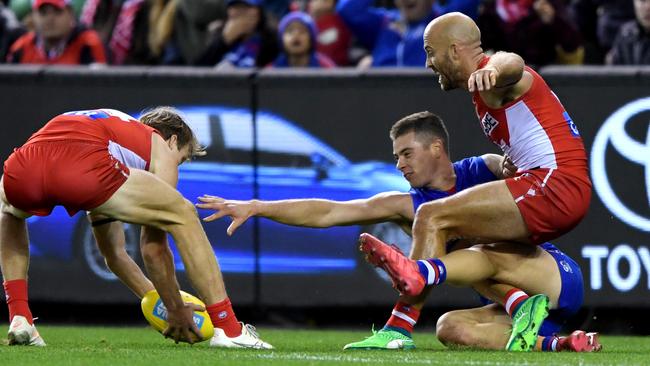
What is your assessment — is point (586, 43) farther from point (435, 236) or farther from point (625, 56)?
point (435, 236)

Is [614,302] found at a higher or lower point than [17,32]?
lower

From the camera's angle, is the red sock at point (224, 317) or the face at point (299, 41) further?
the face at point (299, 41)

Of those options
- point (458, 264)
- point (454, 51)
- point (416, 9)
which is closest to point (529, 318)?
point (458, 264)

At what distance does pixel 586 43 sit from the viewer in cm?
1213

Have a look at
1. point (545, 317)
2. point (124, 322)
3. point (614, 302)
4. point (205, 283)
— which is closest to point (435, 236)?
point (545, 317)

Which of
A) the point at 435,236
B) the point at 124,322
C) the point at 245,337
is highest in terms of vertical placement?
the point at 435,236

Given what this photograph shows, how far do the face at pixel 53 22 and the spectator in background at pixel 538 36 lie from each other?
3698mm

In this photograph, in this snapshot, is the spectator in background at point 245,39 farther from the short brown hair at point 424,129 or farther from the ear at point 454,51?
the ear at point 454,51

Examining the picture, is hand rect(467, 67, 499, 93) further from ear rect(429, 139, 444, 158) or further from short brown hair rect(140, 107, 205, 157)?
short brown hair rect(140, 107, 205, 157)

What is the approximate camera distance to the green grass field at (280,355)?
667cm

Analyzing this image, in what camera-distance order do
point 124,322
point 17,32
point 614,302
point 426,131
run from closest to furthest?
point 426,131
point 614,302
point 124,322
point 17,32

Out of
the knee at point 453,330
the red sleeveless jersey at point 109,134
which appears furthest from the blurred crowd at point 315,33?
the red sleeveless jersey at point 109,134

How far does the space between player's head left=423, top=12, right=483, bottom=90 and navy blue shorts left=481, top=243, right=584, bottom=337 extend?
1.20 metres

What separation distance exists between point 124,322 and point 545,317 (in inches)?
166
